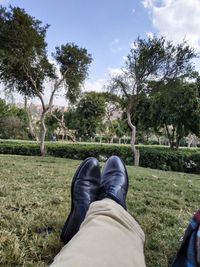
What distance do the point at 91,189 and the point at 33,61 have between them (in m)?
8.17

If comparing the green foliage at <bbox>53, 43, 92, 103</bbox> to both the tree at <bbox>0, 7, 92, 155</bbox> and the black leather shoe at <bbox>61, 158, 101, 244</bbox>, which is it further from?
the black leather shoe at <bbox>61, 158, 101, 244</bbox>

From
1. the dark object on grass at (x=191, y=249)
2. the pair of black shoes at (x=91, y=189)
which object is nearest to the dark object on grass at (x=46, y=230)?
the pair of black shoes at (x=91, y=189)

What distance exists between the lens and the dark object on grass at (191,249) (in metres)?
0.71

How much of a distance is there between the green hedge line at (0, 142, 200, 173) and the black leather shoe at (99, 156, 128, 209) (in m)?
7.42

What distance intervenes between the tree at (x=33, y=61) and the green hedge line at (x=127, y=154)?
3.01ft

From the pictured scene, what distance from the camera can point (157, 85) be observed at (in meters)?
8.47

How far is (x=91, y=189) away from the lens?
4.88 feet

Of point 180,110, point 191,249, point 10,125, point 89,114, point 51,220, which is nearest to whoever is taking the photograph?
point 191,249

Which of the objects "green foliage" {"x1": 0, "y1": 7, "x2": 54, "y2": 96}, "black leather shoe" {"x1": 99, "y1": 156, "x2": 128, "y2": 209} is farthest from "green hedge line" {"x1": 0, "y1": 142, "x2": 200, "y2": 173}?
"black leather shoe" {"x1": 99, "y1": 156, "x2": 128, "y2": 209}

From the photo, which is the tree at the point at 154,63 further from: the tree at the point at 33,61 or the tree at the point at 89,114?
the tree at the point at 89,114

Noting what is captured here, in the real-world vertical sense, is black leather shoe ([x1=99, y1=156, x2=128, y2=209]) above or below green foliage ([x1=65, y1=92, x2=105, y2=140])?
below

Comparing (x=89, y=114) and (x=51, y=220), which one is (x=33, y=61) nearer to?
(x=51, y=220)

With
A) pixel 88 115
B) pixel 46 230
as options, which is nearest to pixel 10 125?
pixel 88 115

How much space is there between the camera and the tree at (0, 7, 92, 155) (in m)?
8.08
